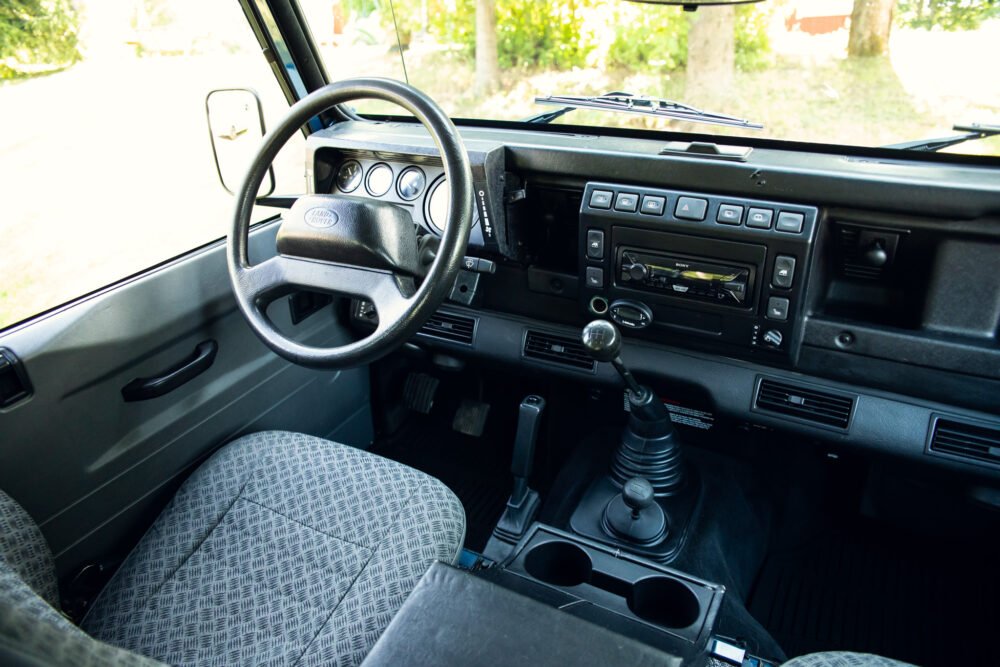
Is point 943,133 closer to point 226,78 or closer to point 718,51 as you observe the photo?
point 718,51

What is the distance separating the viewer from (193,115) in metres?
2.38

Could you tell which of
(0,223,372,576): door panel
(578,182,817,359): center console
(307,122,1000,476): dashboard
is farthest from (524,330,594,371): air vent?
(0,223,372,576): door panel

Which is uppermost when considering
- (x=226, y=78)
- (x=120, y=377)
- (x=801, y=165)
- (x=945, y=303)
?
(x=226, y=78)

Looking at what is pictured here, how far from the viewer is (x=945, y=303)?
1.61m

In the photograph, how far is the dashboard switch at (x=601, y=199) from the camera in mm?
1759

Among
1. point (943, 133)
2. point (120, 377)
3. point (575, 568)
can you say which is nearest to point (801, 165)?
point (943, 133)

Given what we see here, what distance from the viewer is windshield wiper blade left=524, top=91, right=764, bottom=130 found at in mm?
1840

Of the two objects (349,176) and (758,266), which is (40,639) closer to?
(758,266)

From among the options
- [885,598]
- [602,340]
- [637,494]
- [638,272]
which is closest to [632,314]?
[638,272]

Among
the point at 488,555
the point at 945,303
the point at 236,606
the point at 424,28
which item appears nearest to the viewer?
the point at 236,606

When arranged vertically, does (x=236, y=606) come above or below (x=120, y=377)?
below

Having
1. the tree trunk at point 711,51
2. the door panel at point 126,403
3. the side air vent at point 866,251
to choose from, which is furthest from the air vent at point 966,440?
the door panel at point 126,403

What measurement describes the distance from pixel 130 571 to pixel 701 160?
1513mm

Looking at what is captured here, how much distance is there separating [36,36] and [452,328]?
1346mm
